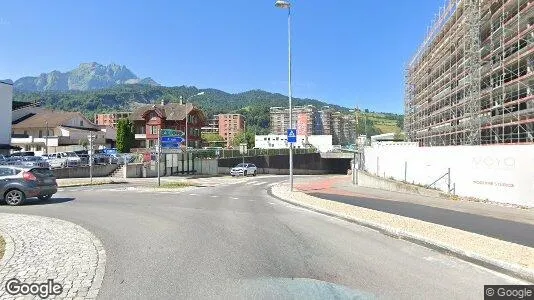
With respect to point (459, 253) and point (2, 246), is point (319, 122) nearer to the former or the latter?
point (459, 253)

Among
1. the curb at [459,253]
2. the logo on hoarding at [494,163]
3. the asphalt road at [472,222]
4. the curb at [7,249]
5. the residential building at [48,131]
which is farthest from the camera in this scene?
the residential building at [48,131]

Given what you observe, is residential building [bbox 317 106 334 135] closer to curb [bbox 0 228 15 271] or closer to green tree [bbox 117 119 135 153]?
green tree [bbox 117 119 135 153]

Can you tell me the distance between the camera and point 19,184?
56.1 ft

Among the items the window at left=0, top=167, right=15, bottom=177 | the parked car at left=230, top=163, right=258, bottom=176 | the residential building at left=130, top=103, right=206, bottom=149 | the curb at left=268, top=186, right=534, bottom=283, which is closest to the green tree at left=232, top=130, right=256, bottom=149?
the residential building at left=130, top=103, right=206, bottom=149

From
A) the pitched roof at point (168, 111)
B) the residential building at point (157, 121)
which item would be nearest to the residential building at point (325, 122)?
the residential building at point (157, 121)

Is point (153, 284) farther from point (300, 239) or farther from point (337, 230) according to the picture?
point (337, 230)

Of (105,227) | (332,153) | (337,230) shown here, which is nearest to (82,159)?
(105,227)

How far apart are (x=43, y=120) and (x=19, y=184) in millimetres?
72491

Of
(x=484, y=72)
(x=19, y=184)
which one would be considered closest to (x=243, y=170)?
(x=484, y=72)

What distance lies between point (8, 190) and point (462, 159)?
1889 centimetres

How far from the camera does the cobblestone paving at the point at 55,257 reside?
6.32m

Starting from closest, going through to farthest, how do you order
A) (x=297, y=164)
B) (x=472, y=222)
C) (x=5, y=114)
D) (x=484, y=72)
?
(x=472, y=222) → (x=484, y=72) → (x=5, y=114) → (x=297, y=164)

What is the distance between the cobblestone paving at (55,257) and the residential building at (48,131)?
6675 centimetres

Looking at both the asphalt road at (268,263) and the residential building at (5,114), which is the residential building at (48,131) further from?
the asphalt road at (268,263)
